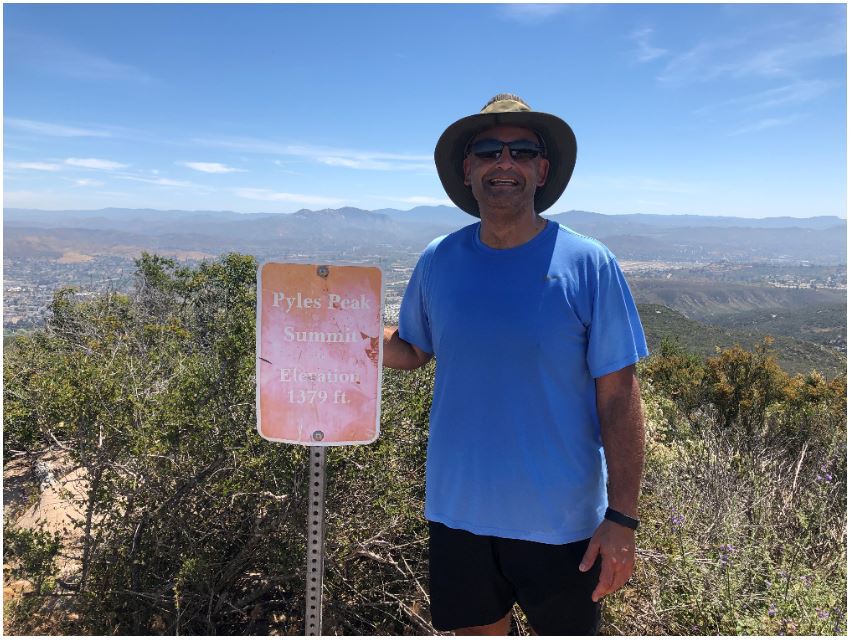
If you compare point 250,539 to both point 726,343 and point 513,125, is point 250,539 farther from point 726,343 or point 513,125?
point 726,343

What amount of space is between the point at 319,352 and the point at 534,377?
0.68m

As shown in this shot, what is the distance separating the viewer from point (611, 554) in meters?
1.78

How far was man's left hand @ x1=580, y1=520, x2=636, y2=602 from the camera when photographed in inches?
69.9

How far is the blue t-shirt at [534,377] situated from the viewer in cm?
177

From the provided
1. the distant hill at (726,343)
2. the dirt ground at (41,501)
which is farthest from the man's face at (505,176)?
the distant hill at (726,343)

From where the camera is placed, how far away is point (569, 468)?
5.94 ft

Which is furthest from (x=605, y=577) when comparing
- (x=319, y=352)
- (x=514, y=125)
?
(x=514, y=125)

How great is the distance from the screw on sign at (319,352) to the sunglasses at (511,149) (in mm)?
607

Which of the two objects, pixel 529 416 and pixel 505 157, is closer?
pixel 529 416

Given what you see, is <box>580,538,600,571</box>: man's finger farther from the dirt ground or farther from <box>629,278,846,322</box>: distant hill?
<box>629,278,846,322</box>: distant hill

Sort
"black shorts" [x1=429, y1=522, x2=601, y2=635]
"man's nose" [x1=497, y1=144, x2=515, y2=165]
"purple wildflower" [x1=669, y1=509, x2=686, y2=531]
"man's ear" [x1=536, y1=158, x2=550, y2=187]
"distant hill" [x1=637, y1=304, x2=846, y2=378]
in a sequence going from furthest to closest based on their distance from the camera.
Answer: "distant hill" [x1=637, y1=304, x2=846, y2=378]
"purple wildflower" [x1=669, y1=509, x2=686, y2=531]
"man's ear" [x1=536, y1=158, x2=550, y2=187]
"man's nose" [x1=497, y1=144, x2=515, y2=165]
"black shorts" [x1=429, y1=522, x2=601, y2=635]

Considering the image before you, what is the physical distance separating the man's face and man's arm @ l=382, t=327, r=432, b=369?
0.61 meters

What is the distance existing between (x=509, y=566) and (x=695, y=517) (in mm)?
2069

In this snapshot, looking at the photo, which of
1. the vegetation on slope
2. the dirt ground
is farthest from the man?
the dirt ground
